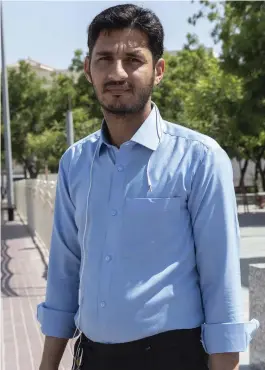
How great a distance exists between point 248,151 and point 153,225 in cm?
3519

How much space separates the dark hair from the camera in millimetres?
2082

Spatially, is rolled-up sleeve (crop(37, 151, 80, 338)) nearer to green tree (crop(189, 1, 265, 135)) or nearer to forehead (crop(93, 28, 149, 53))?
forehead (crop(93, 28, 149, 53))

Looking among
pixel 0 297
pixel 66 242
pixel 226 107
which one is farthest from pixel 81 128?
pixel 66 242

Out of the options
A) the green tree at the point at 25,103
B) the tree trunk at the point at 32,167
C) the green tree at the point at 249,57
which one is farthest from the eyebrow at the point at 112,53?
the tree trunk at the point at 32,167

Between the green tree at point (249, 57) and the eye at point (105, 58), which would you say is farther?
the green tree at point (249, 57)

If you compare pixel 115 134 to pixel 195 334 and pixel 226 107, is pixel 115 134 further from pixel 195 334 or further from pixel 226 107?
pixel 226 107

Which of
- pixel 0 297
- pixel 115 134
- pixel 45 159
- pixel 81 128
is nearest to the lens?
pixel 115 134

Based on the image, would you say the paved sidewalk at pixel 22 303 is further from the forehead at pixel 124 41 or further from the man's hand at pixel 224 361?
the forehead at pixel 124 41

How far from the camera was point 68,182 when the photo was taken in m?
2.25

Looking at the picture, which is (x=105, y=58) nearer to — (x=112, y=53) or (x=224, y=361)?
(x=112, y=53)

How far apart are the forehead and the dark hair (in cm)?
1

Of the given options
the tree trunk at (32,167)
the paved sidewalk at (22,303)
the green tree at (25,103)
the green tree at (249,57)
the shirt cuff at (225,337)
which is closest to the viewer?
the shirt cuff at (225,337)

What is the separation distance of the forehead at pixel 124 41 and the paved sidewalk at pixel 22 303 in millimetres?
4102

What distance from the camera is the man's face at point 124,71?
207cm
